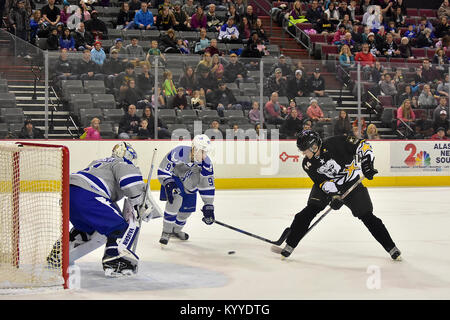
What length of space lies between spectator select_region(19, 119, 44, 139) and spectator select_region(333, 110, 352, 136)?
4894 mm

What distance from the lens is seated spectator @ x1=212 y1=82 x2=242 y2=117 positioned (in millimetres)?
12117

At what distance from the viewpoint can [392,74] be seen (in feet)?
42.5

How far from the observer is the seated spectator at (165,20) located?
14969mm

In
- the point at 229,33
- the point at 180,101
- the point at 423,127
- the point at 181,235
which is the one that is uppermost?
the point at 229,33

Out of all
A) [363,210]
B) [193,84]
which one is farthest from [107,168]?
[193,84]

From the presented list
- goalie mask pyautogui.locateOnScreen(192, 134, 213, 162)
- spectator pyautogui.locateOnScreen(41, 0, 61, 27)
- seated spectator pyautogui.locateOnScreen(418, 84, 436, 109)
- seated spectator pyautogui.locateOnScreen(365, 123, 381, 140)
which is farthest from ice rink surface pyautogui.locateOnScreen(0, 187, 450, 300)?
spectator pyautogui.locateOnScreen(41, 0, 61, 27)

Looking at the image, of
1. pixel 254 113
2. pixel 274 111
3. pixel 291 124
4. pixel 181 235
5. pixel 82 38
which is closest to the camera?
pixel 181 235

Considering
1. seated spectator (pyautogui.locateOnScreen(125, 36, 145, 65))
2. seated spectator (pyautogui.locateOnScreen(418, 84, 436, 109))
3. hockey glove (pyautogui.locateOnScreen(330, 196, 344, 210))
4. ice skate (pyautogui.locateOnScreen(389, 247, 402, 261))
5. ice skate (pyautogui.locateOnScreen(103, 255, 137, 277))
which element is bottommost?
ice skate (pyautogui.locateOnScreen(389, 247, 402, 261))

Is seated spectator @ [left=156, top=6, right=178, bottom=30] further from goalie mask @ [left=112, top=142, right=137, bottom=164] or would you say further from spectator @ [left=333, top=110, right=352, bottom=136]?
goalie mask @ [left=112, top=142, right=137, bottom=164]

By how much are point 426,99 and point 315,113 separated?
2121 millimetres

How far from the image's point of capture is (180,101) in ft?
39.0

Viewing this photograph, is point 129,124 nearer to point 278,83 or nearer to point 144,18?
point 278,83

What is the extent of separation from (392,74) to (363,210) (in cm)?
753

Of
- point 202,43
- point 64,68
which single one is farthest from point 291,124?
point 64,68
